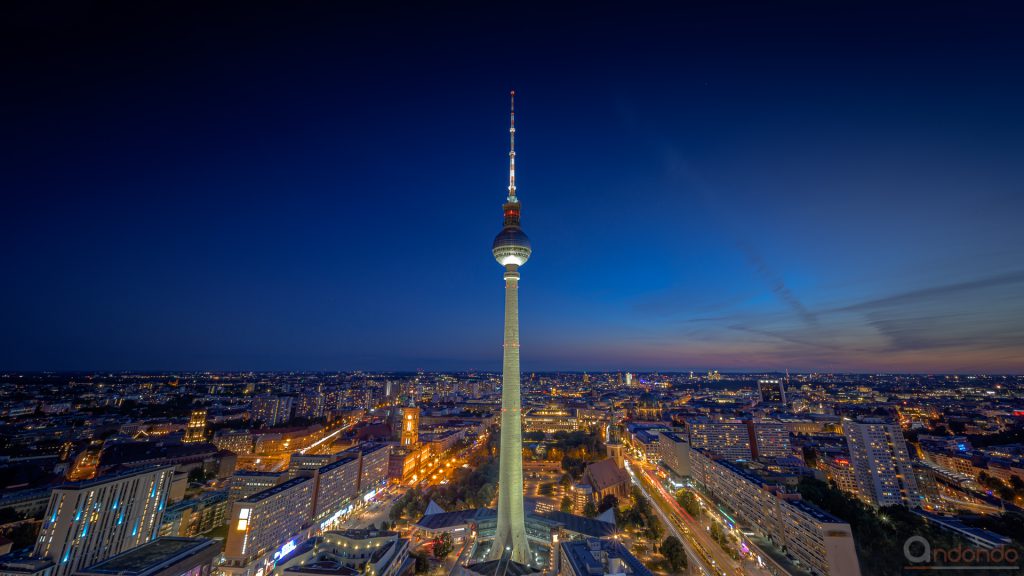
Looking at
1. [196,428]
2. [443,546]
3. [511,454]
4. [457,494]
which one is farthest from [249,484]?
[196,428]

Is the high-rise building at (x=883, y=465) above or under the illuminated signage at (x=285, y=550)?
above

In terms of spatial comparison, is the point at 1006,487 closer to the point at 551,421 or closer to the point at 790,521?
the point at 790,521

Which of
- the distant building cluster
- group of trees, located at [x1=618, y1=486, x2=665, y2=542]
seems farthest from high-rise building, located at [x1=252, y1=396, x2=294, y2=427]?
group of trees, located at [x1=618, y1=486, x2=665, y2=542]

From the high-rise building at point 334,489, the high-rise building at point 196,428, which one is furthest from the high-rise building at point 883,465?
the high-rise building at point 196,428

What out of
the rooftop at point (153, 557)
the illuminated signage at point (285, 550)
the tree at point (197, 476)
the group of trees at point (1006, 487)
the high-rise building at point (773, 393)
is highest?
the high-rise building at point (773, 393)

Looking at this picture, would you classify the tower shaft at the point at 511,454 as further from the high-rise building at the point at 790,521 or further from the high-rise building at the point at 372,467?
the high-rise building at the point at 372,467

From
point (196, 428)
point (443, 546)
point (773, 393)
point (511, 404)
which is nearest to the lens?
point (443, 546)

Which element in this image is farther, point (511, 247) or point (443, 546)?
point (511, 247)
